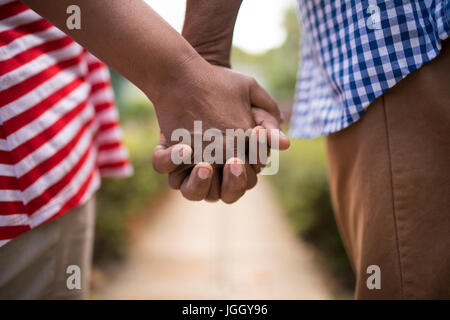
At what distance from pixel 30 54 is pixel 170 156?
545 millimetres

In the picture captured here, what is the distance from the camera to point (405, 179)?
1.06 meters

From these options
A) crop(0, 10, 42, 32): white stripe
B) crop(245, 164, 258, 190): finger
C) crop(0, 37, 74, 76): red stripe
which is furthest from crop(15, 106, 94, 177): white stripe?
crop(245, 164, 258, 190): finger

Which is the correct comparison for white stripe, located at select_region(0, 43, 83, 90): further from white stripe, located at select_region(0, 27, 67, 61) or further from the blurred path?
the blurred path

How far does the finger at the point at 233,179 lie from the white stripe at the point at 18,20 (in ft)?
2.58

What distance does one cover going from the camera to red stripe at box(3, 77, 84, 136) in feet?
3.36

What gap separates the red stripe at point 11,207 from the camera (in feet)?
3.30

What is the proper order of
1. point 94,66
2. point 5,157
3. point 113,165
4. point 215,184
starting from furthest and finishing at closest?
point 113,165 → point 94,66 → point 215,184 → point 5,157

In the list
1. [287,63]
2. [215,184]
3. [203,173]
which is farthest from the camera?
[287,63]

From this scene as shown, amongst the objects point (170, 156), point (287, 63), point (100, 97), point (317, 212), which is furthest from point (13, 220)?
point (287, 63)

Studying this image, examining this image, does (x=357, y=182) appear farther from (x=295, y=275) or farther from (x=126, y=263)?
(x=126, y=263)

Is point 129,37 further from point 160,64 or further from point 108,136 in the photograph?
point 108,136

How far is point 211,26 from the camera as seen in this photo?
125 cm

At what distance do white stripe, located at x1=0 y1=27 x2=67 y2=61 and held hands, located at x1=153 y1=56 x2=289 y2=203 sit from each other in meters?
0.43

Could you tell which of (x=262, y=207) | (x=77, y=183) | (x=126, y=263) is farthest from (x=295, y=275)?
(x=77, y=183)
